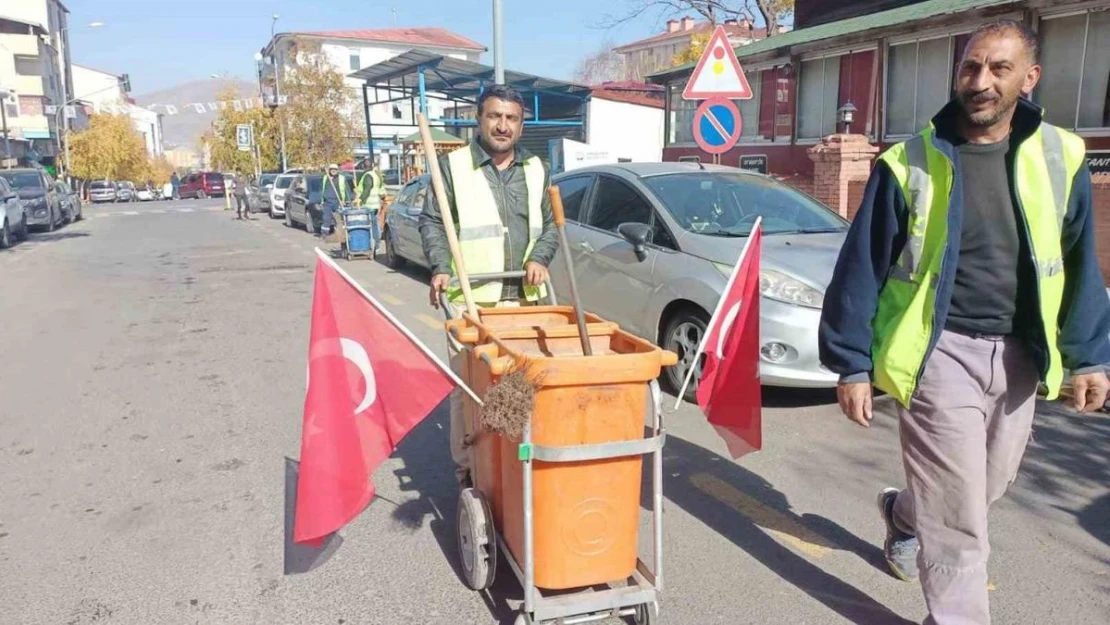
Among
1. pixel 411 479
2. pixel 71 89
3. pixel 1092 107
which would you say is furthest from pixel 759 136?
pixel 71 89

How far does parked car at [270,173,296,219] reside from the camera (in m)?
28.7

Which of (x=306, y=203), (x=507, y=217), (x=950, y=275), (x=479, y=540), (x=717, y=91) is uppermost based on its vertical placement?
(x=717, y=91)

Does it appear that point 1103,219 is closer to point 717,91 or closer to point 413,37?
point 717,91

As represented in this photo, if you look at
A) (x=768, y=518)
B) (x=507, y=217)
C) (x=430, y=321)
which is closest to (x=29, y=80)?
(x=430, y=321)

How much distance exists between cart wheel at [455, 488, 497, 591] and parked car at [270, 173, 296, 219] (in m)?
26.8

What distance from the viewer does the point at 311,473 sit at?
9.80 ft

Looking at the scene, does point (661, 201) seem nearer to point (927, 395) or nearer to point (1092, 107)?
point (927, 395)

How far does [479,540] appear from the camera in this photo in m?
3.09

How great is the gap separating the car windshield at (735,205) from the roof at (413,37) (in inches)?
3080

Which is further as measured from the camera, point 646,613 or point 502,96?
point 502,96

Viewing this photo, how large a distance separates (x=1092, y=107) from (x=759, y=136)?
7.84 meters

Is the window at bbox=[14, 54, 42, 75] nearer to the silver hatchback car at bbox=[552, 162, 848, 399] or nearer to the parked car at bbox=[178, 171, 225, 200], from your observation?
the parked car at bbox=[178, 171, 225, 200]

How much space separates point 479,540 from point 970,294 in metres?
1.84

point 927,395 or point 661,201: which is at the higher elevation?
point 661,201
